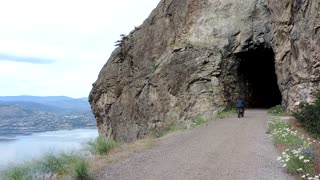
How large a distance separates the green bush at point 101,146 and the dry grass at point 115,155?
174 mm

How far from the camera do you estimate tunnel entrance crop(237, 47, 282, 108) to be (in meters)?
35.0

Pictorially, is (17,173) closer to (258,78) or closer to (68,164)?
(68,164)

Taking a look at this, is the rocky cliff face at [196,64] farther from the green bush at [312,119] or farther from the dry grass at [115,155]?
the dry grass at [115,155]

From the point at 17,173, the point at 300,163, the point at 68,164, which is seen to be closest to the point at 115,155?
the point at 68,164

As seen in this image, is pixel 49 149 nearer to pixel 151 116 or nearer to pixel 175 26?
pixel 151 116

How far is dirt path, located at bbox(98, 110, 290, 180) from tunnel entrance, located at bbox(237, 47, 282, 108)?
19.4 metres

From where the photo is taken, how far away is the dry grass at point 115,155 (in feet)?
37.1

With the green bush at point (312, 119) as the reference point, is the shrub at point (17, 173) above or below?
below

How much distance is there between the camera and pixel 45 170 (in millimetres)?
10844

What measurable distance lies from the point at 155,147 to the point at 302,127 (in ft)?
23.2

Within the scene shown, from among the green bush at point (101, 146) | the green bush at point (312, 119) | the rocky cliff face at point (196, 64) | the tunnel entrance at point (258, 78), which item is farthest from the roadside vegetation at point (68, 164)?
the tunnel entrance at point (258, 78)

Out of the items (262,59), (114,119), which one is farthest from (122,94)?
(262,59)

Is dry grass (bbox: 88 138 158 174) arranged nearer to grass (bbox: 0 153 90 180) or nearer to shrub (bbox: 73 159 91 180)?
grass (bbox: 0 153 90 180)

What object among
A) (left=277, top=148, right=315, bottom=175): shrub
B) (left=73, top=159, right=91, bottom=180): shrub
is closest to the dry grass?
(left=73, top=159, right=91, bottom=180): shrub
